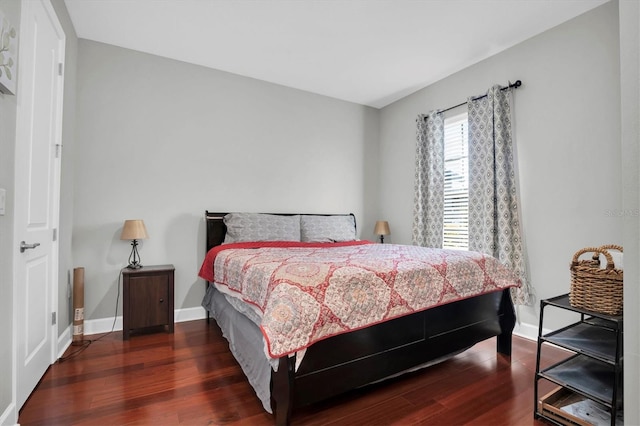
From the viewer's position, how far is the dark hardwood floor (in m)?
1.71

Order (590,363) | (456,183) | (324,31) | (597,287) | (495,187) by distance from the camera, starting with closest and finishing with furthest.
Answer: (597,287) < (590,363) < (324,31) < (495,187) < (456,183)

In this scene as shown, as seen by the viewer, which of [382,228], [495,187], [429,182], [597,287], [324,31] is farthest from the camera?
[382,228]

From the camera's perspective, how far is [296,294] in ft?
5.19

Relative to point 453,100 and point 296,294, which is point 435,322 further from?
point 453,100

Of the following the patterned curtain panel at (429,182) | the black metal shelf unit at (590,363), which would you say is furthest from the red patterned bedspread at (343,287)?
the patterned curtain panel at (429,182)

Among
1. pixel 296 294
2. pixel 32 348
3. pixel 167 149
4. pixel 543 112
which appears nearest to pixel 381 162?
pixel 543 112

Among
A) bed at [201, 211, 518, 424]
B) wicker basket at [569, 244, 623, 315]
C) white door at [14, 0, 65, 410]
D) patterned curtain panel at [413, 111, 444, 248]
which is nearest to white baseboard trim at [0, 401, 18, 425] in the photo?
white door at [14, 0, 65, 410]

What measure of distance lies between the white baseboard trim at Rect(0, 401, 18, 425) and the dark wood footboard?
48.8 inches

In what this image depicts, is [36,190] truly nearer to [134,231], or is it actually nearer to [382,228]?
[134,231]

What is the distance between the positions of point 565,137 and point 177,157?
3.71 meters

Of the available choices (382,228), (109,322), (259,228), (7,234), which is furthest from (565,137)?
(109,322)

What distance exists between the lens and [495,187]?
10.4ft

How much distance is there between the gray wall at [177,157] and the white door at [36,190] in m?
0.72

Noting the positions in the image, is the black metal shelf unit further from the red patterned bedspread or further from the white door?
the white door
